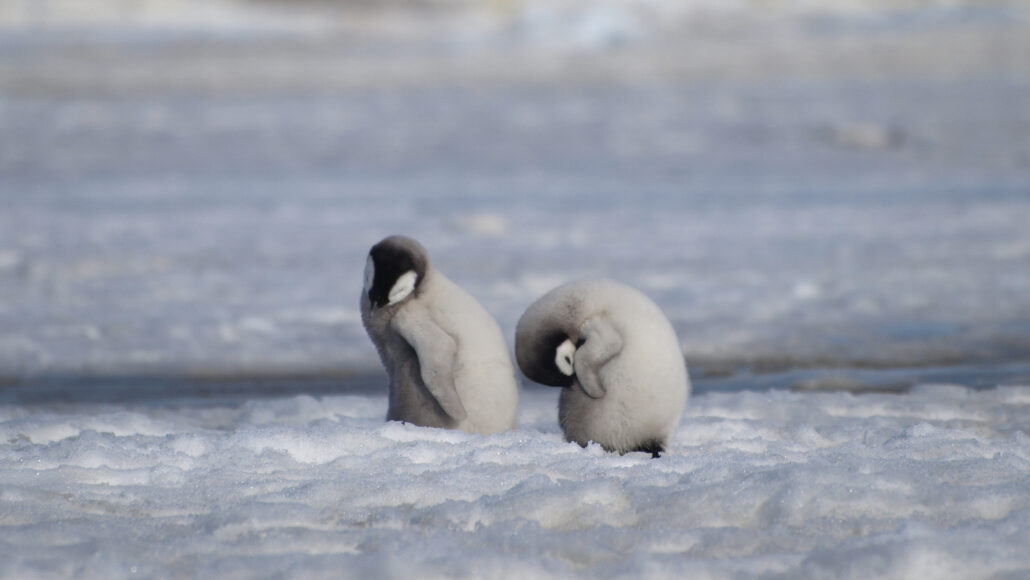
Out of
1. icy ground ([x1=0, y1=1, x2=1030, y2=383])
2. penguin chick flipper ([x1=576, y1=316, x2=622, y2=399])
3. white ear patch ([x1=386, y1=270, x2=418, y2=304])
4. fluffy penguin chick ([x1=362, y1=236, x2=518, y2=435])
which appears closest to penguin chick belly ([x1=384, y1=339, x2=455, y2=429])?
fluffy penguin chick ([x1=362, y1=236, x2=518, y2=435])

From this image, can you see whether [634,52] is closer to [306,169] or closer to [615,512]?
[306,169]

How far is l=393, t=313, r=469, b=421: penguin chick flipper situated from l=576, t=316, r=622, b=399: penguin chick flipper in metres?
0.31

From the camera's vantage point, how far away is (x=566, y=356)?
9.36ft

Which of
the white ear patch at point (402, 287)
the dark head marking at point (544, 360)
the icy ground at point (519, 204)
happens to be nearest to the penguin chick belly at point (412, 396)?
the white ear patch at point (402, 287)

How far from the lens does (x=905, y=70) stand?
26094 mm

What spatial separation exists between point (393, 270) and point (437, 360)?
0.83 ft

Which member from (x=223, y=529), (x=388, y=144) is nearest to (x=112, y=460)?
(x=223, y=529)

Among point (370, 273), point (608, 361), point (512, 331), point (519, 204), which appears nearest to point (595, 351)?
point (608, 361)

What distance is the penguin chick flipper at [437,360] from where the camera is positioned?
284 cm

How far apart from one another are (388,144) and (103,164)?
3.62 metres

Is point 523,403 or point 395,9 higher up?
point 395,9

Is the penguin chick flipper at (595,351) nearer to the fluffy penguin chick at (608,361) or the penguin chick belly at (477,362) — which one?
the fluffy penguin chick at (608,361)

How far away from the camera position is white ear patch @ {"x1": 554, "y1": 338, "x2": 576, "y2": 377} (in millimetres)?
2848

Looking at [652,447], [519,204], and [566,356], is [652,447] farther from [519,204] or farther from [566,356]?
[519,204]
